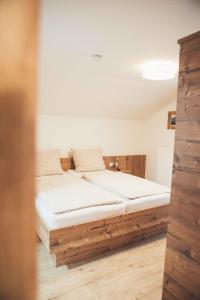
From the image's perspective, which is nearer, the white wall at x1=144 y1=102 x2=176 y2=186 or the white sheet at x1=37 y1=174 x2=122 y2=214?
the white sheet at x1=37 y1=174 x2=122 y2=214

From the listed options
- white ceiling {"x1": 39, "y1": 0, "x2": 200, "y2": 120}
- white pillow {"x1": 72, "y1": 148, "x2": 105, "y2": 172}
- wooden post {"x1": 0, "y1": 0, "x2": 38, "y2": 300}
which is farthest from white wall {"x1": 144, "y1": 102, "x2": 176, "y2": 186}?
wooden post {"x1": 0, "y1": 0, "x2": 38, "y2": 300}

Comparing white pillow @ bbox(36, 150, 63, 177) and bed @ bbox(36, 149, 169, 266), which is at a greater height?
white pillow @ bbox(36, 150, 63, 177)

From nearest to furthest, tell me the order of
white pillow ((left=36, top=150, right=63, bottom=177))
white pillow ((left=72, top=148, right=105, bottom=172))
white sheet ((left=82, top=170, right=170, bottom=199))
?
white sheet ((left=82, top=170, right=170, bottom=199)) → white pillow ((left=36, top=150, right=63, bottom=177)) → white pillow ((left=72, top=148, right=105, bottom=172))

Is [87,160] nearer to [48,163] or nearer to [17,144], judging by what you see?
[48,163]

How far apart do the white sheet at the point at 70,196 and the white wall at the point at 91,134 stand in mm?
963

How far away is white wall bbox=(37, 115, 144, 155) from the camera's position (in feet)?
12.3

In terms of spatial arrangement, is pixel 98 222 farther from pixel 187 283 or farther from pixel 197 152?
pixel 197 152

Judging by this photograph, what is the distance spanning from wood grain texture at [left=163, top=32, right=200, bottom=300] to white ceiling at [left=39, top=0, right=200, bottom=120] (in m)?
0.39

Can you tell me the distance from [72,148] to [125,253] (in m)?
2.19

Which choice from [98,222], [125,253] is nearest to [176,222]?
[98,222]

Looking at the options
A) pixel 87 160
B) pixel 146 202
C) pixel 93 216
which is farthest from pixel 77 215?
pixel 87 160

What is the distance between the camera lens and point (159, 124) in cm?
452

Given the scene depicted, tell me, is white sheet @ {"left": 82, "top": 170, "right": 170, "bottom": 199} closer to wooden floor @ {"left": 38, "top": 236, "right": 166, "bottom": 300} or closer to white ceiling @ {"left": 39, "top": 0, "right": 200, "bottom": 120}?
wooden floor @ {"left": 38, "top": 236, "right": 166, "bottom": 300}

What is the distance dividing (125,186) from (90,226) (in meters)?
0.90
